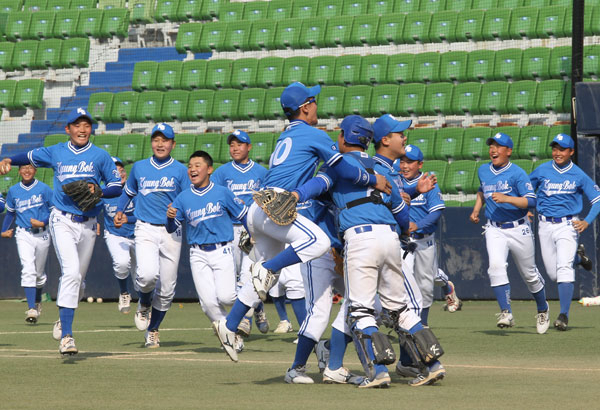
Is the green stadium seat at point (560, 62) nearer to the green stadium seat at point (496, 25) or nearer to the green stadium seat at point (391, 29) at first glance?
the green stadium seat at point (496, 25)

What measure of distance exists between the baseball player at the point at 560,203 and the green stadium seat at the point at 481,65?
8818 mm

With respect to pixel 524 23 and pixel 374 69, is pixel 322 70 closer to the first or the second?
pixel 374 69

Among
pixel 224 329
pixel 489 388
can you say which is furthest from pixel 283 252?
pixel 489 388

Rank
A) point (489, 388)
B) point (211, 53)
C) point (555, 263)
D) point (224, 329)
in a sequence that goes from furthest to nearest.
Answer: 1. point (211, 53)
2. point (555, 263)
3. point (224, 329)
4. point (489, 388)

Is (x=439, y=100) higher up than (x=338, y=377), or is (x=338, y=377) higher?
(x=439, y=100)

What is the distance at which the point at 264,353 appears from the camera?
409 inches

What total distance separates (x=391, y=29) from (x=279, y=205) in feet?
55.2

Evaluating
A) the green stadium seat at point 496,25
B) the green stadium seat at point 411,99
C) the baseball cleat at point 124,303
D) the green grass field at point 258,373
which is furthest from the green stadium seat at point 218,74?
the green grass field at point 258,373

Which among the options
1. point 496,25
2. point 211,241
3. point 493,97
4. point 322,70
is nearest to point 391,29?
point 322,70

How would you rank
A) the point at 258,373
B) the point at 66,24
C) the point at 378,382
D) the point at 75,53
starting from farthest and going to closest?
1. the point at 66,24
2. the point at 75,53
3. the point at 258,373
4. the point at 378,382

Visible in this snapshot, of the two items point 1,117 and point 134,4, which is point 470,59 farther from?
point 1,117

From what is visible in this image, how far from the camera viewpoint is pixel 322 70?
2359 cm

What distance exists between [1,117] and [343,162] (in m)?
20.2

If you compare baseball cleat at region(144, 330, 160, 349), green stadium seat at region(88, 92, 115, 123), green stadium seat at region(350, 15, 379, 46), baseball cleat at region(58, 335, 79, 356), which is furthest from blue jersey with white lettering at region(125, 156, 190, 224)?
green stadium seat at region(88, 92, 115, 123)
